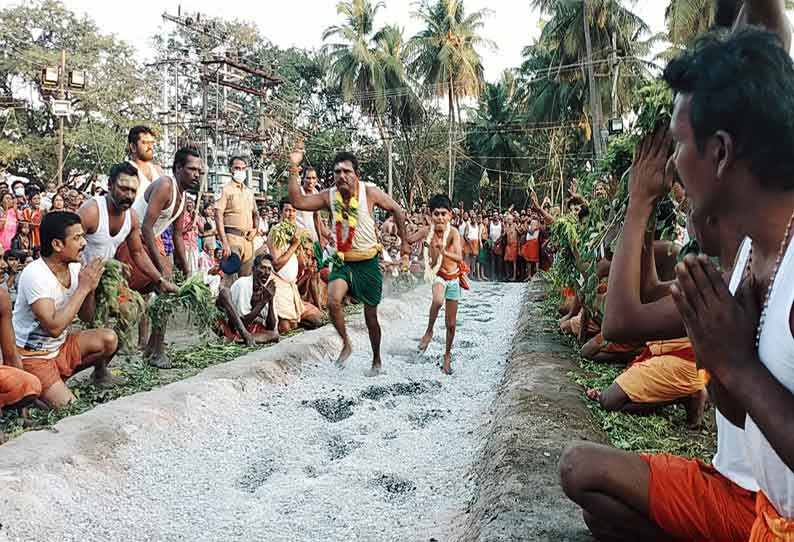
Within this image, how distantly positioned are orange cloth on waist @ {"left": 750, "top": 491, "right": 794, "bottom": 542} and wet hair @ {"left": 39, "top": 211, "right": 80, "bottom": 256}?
4333mm

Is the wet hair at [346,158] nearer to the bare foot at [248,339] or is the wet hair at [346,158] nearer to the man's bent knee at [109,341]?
the bare foot at [248,339]

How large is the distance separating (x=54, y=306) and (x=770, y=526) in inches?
168

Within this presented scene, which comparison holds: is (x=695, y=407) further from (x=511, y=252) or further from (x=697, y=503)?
(x=511, y=252)

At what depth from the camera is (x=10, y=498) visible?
9.59 feet

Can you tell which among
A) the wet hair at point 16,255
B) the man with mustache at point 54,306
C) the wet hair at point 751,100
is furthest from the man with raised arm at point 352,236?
the wet hair at point 16,255

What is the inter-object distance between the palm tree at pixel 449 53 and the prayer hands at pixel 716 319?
106 feet

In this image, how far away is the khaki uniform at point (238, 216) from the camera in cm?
845

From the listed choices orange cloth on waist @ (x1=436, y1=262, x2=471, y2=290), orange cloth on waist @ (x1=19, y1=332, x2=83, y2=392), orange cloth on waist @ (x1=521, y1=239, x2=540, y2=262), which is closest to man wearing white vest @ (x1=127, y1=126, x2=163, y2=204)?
orange cloth on waist @ (x1=19, y1=332, x2=83, y2=392)

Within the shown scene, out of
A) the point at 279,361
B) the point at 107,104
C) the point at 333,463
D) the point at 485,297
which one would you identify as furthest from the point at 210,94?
the point at 333,463

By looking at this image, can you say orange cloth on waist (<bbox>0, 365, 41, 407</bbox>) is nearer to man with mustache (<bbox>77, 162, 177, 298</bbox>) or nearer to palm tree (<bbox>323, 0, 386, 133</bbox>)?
man with mustache (<bbox>77, 162, 177, 298</bbox>)

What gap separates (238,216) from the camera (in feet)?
27.9

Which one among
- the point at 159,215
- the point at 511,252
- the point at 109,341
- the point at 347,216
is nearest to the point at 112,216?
the point at 159,215

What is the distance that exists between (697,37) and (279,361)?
4.79 meters

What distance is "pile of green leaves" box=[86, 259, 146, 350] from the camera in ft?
16.5
